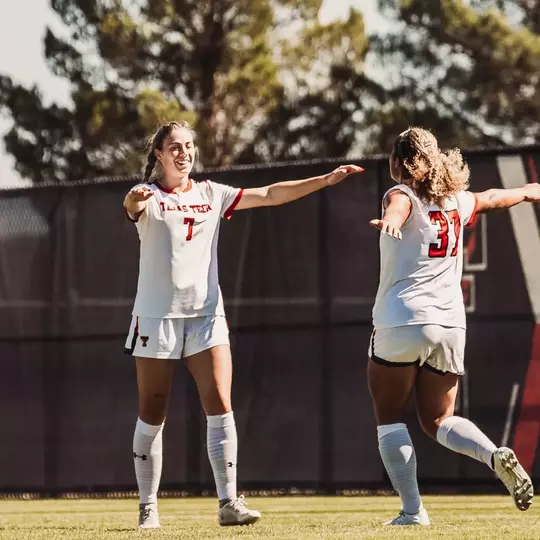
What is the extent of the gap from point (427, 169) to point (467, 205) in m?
0.35

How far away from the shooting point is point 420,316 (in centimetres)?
622

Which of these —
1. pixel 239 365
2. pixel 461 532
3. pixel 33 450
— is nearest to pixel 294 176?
pixel 239 365

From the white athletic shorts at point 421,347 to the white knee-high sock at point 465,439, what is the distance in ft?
0.77

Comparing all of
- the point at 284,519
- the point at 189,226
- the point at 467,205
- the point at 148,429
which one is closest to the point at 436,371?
the point at 467,205

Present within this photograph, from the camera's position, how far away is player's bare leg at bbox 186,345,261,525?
6848 mm

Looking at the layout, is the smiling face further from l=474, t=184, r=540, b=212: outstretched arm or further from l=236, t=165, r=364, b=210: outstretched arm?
l=474, t=184, r=540, b=212: outstretched arm

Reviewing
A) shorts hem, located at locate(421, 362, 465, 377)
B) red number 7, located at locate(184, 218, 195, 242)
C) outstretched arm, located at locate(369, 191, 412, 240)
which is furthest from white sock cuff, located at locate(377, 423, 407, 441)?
red number 7, located at locate(184, 218, 195, 242)

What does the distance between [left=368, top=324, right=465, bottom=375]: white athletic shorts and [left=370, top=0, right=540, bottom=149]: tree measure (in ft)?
74.3

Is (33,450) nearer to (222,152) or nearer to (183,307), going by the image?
(183,307)

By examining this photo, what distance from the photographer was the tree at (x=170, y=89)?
99.7 feet

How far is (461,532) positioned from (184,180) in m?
2.24

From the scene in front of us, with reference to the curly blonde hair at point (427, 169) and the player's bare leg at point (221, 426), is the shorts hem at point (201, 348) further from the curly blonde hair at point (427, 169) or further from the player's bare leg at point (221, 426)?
the curly blonde hair at point (427, 169)

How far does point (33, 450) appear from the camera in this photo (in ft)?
34.9

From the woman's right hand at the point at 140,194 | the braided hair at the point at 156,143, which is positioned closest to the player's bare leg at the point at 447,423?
the woman's right hand at the point at 140,194
